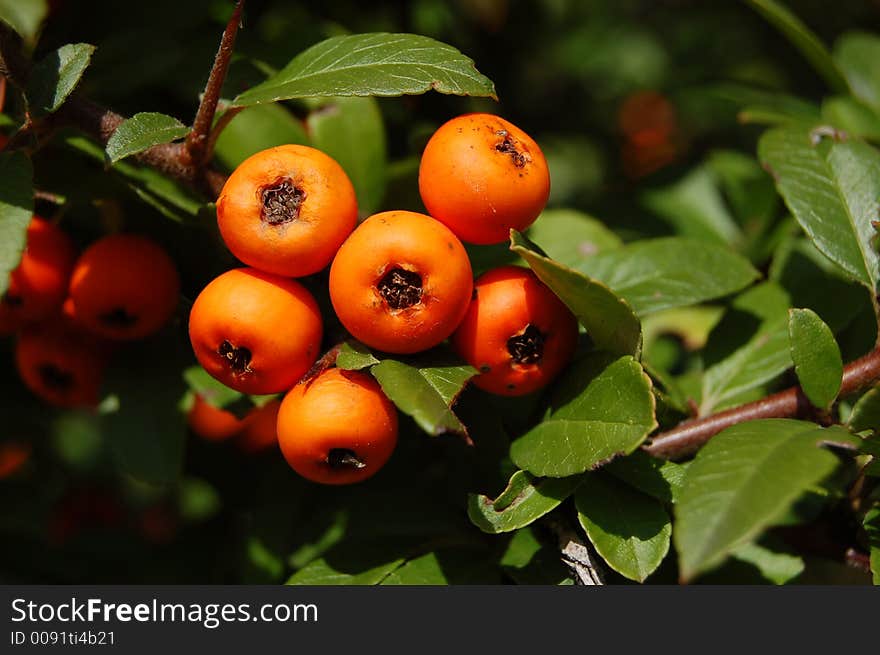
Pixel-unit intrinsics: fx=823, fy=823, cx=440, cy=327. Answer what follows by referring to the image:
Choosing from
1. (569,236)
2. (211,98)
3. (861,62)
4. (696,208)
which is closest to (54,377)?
(211,98)

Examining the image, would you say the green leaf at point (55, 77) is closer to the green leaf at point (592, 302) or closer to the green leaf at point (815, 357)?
the green leaf at point (592, 302)

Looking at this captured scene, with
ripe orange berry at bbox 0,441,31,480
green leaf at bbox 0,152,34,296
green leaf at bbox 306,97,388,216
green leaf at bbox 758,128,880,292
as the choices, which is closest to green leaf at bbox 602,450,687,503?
green leaf at bbox 758,128,880,292

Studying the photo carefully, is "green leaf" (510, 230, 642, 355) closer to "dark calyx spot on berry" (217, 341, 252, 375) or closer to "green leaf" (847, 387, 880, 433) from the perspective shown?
"green leaf" (847, 387, 880, 433)

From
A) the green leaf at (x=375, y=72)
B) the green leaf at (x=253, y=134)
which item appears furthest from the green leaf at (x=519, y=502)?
the green leaf at (x=253, y=134)

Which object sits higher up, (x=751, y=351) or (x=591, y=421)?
(x=591, y=421)

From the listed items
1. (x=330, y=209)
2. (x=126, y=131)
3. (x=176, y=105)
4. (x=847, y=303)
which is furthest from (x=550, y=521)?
(x=176, y=105)

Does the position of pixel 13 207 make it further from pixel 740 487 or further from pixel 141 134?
pixel 740 487
